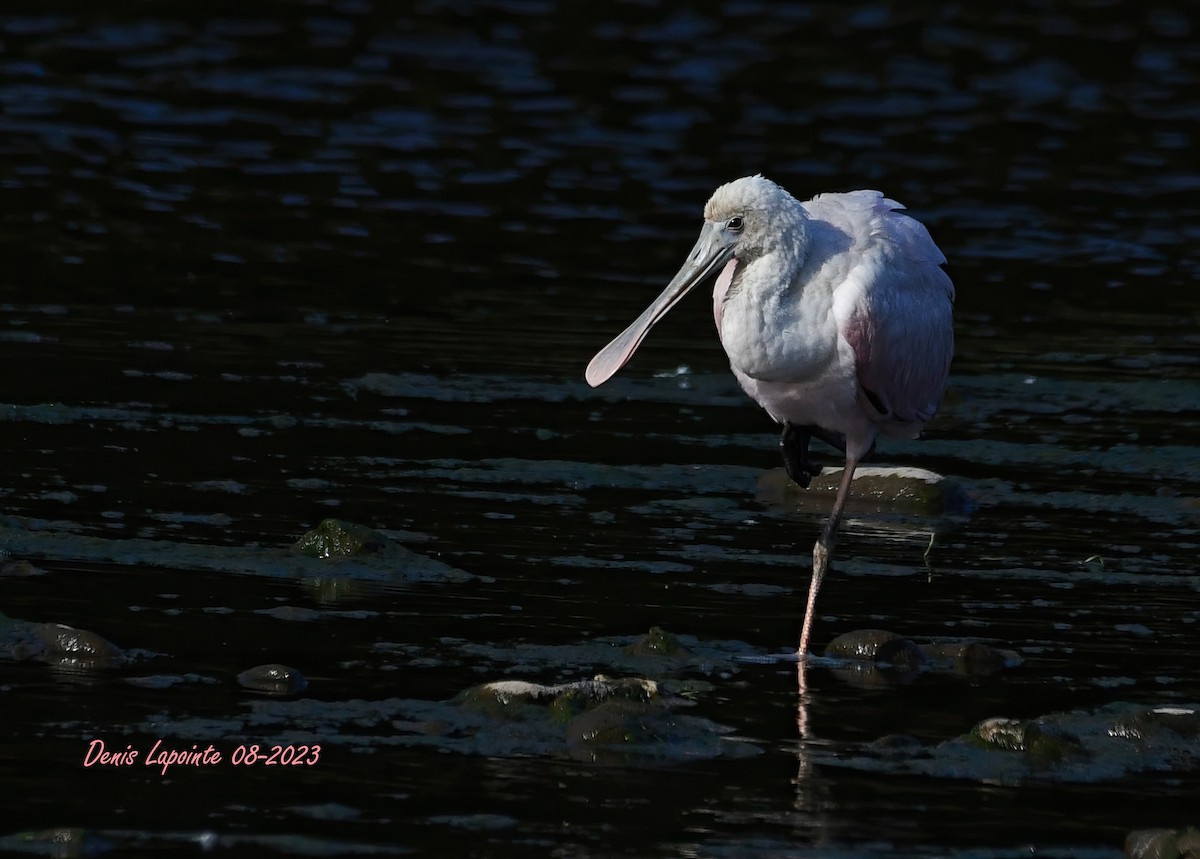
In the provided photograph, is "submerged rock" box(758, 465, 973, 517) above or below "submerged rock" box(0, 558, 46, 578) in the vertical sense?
below

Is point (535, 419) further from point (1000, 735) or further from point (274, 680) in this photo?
point (1000, 735)

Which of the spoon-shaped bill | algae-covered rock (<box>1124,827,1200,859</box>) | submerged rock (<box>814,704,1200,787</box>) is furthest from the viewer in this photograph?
the spoon-shaped bill

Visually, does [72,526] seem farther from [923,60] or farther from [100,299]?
[923,60]

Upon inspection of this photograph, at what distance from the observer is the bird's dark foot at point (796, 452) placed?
9.09 metres

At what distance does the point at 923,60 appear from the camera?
70.5 feet

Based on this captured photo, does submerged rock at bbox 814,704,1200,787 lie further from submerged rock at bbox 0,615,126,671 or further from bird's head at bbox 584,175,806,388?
submerged rock at bbox 0,615,126,671

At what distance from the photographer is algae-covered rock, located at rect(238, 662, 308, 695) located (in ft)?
22.7

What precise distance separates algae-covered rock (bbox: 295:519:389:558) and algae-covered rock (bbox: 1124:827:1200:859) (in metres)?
3.44

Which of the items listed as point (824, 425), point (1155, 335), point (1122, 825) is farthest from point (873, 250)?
point (1155, 335)

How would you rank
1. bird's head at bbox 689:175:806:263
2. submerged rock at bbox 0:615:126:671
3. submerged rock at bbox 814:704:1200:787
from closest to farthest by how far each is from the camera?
1. submerged rock at bbox 814:704:1200:787
2. submerged rock at bbox 0:615:126:671
3. bird's head at bbox 689:175:806:263

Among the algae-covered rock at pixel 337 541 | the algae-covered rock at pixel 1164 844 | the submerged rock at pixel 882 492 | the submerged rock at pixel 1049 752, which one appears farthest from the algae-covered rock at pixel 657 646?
the submerged rock at pixel 882 492

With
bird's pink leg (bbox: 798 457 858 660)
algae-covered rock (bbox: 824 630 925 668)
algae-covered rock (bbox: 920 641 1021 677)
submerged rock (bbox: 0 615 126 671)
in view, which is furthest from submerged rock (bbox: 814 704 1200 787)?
submerged rock (bbox: 0 615 126 671)
